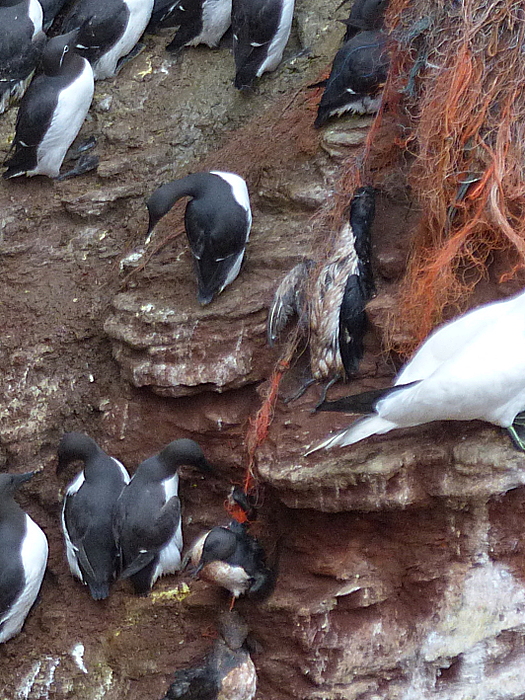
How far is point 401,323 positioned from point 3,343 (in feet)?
7.67

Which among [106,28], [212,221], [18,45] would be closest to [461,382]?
[212,221]

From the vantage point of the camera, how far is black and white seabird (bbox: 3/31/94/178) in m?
6.06

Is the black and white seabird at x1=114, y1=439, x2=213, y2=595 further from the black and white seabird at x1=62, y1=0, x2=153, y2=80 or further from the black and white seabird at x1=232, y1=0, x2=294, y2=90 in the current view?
the black and white seabird at x1=62, y1=0, x2=153, y2=80

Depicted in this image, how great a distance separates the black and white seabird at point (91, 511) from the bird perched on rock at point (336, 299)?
108 centimetres

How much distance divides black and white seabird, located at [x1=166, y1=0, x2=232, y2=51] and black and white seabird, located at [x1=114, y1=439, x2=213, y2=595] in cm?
311

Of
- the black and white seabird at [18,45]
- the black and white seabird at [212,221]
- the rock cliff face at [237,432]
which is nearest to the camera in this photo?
the rock cliff face at [237,432]

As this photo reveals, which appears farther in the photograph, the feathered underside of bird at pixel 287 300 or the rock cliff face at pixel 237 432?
the feathered underside of bird at pixel 287 300

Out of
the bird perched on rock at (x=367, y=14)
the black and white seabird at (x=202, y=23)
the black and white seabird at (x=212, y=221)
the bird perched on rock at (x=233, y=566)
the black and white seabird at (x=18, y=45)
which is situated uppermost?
the black and white seabird at (x=18, y=45)

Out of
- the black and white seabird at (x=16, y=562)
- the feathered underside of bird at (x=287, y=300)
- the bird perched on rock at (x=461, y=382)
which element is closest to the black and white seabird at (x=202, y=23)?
the feathered underside of bird at (x=287, y=300)

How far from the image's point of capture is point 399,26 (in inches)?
212

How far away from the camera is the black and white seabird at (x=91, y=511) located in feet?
15.8

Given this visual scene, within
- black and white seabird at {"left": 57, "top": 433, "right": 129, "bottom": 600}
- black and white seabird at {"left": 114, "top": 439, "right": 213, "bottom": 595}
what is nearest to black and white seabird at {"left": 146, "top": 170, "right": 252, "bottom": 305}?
black and white seabird at {"left": 114, "top": 439, "right": 213, "bottom": 595}

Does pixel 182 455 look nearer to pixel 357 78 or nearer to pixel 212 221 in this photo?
pixel 212 221

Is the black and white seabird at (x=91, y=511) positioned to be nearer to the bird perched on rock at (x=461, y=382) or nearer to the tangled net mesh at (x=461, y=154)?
the bird perched on rock at (x=461, y=382)
